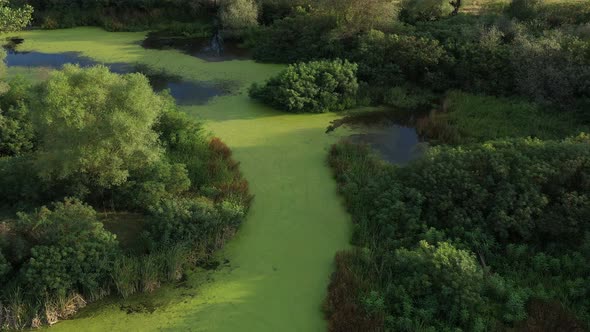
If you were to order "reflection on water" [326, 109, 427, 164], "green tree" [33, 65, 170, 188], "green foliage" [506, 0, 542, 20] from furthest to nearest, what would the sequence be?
"green foliage" [506, 0, 542, 20] < "reflection on water" [326, 109, 427, 164] < "green tree" [33, 65, 170, 188]

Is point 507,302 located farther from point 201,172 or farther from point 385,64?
point 385,64

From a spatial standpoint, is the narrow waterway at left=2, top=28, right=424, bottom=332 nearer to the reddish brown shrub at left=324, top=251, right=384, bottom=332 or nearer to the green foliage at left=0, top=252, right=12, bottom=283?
the reddish brown shrub at left=324, top=251, right=384, bottom=332

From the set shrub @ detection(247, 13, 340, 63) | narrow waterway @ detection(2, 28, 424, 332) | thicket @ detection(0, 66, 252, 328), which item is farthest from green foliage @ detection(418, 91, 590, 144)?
thicket @ detection(0, 66, 252, 328)

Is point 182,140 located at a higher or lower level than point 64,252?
higher

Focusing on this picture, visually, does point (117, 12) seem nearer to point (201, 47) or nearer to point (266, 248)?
point (201, 47)

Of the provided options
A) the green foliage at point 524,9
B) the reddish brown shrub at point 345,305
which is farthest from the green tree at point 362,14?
the reddish brown shrub at point 345,305

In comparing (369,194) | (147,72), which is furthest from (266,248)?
(147,72)
